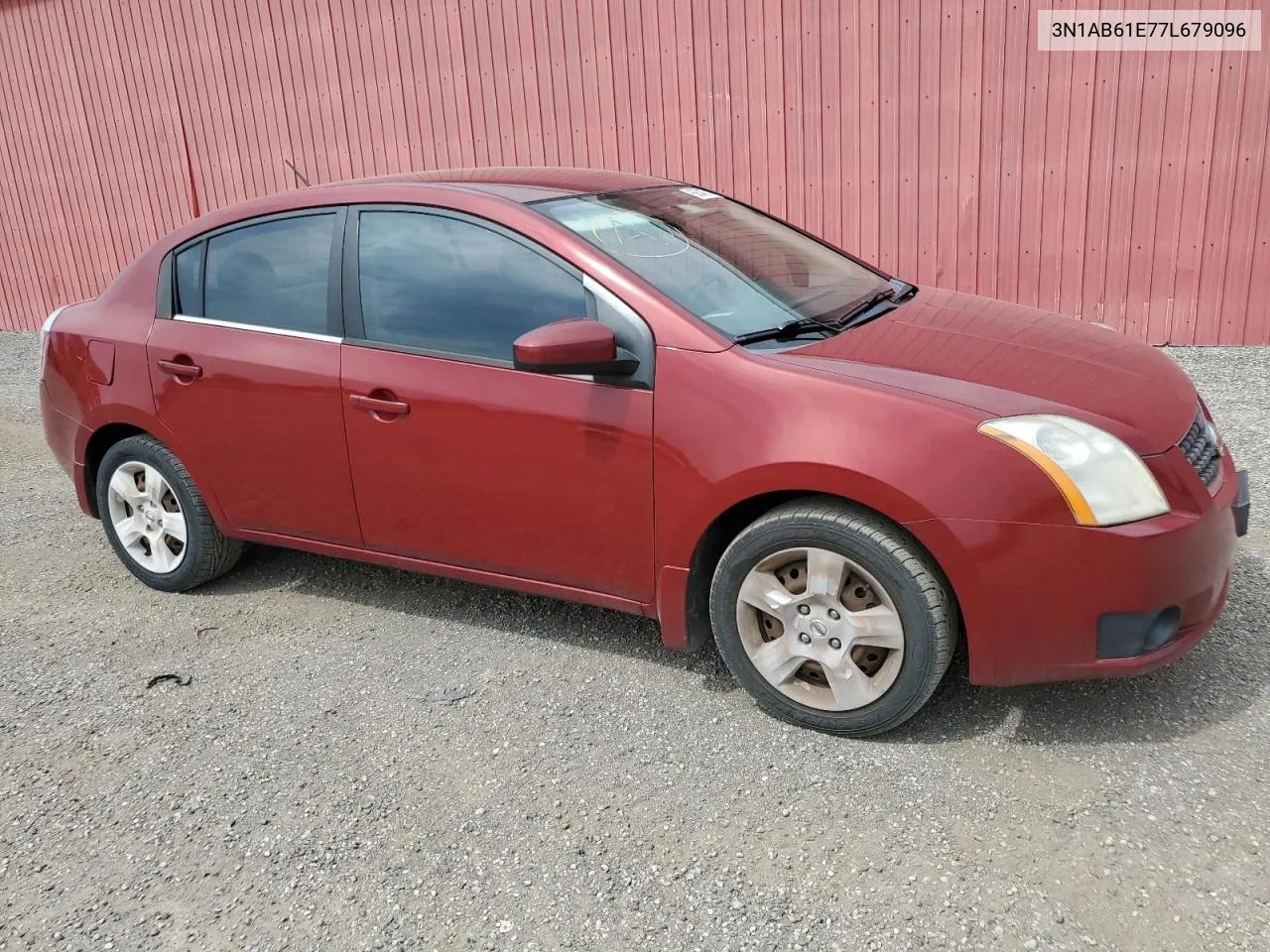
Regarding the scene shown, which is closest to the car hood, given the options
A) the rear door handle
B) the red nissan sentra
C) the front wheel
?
the red nissan sentra

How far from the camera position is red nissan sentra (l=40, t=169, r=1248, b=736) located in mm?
Result: 2738

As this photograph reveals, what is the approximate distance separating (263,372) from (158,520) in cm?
102

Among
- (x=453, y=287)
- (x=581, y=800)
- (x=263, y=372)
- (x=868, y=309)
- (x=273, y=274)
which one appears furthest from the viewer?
(x=273, y=274)

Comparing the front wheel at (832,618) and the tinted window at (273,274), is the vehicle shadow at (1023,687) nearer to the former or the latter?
the front wheel at (832,618)

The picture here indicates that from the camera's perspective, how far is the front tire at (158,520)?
4.19 m

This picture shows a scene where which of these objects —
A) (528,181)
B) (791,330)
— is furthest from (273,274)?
(791,330)

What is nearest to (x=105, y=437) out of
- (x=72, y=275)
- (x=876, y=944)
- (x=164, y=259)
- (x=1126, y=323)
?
(x=164, y=259)

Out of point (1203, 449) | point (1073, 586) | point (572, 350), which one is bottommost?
point (1073, 586)

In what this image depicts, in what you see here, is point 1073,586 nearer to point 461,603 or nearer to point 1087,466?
point 1087,466

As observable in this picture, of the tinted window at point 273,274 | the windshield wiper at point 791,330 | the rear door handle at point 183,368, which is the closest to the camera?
the windshield wiper at point 791,330

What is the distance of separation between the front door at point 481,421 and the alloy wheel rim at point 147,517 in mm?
1090

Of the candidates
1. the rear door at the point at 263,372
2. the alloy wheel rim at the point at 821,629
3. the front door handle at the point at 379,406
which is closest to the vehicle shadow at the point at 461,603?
the alloy wheel rim at the point at 821,629

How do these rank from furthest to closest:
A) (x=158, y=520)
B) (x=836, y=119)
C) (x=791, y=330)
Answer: (x=836, y=119)
(x=158, y=520)
(x=791, y=330)

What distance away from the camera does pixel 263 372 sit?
3758 millimetres
